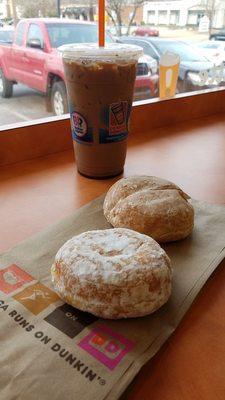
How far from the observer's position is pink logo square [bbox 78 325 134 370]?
330 millimetres

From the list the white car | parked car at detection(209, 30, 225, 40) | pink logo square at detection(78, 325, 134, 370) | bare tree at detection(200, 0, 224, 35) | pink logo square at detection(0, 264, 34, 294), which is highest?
bare tree at detection(200, 0, 224, 35)

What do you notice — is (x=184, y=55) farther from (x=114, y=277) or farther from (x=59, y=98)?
(x=114, y=277)

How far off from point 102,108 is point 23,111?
454mm

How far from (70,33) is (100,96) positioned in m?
0.72

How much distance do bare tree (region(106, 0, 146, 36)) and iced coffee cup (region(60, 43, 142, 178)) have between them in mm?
686

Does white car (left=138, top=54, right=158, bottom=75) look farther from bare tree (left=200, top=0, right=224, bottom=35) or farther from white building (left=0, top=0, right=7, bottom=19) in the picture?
white building (left=0, top=0, right=7, bottom=19)

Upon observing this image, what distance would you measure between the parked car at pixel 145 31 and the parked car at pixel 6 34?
0.57 meters

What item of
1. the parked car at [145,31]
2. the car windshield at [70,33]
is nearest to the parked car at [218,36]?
the parked car at [145,31]

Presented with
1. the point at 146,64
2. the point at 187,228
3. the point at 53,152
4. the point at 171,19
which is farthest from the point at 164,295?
the point at 171,19

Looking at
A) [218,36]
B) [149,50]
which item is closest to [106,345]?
[149,50]

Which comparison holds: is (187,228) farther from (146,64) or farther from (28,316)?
(146,64)

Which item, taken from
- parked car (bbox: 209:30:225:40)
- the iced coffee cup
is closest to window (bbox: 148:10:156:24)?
parked car (bbox: 209:30:225:40)

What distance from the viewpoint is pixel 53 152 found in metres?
0.88

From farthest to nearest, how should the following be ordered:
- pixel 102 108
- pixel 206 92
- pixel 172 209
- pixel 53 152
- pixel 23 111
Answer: pixel 206 92 < pixel 23 111 < pixel 53 152 < pixel 102 108 < pixel 172 209
